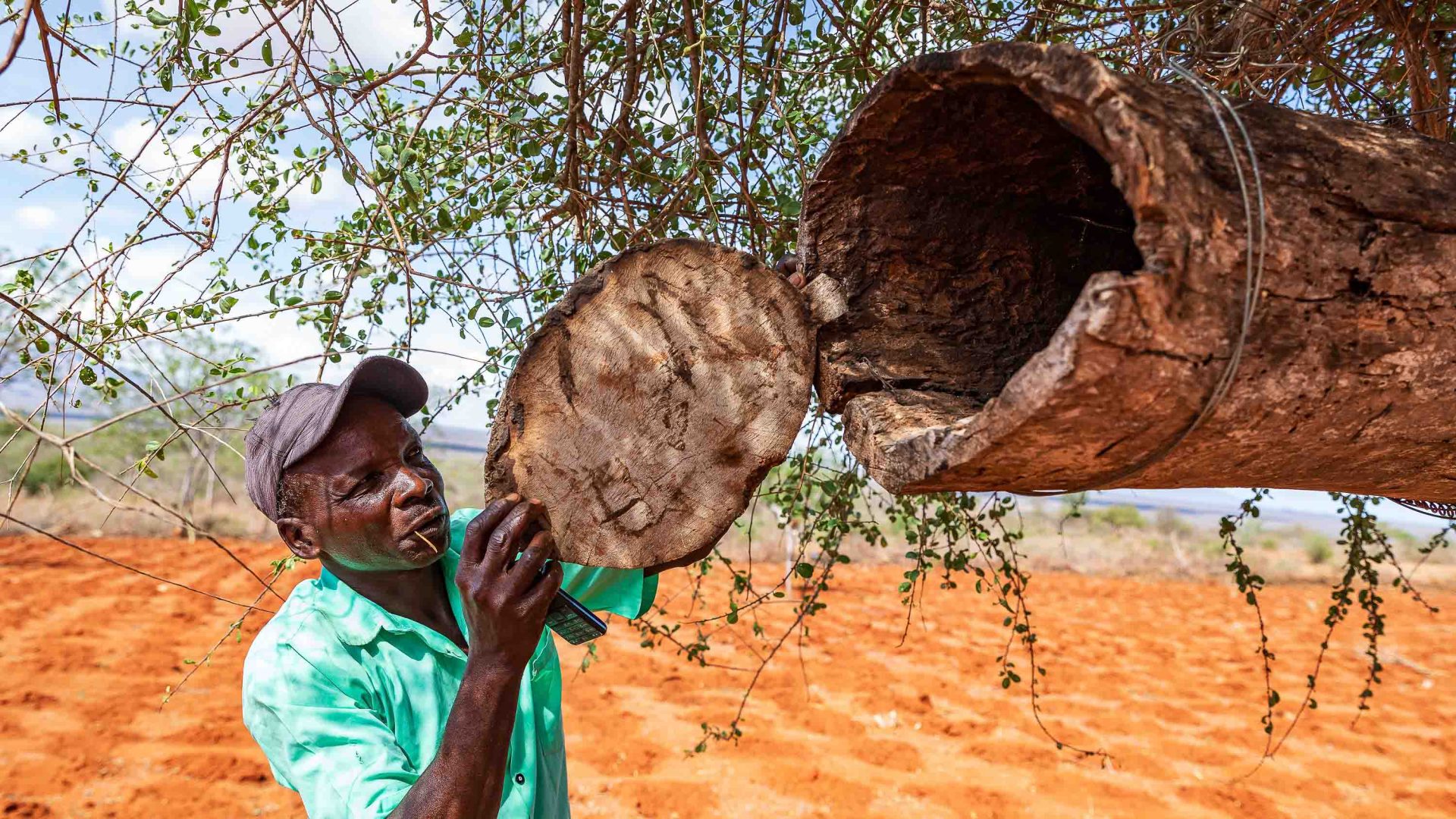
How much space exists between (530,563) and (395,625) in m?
0.46

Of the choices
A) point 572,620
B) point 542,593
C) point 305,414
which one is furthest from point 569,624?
point 305,414

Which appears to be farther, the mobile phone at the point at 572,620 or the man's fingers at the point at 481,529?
the mobile phone at the point at 572,620

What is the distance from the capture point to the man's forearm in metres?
1.36

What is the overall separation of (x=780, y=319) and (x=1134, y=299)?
0.67 m

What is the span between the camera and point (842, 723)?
627cm

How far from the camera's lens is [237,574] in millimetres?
10508

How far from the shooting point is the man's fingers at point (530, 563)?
54.7 inches

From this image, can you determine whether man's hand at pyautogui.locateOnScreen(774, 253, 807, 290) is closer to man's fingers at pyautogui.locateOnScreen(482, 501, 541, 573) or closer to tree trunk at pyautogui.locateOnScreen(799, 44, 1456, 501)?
tree trunk at pyautogui.locateOnScreen(799, 44, 1456, 501)

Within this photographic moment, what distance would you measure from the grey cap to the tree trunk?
784mm

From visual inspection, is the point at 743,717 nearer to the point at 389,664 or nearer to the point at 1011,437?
the point at 389,664

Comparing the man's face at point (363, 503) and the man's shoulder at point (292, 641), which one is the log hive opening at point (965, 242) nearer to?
the man's face at point (363, 503)

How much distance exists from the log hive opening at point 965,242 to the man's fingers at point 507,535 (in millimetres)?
528

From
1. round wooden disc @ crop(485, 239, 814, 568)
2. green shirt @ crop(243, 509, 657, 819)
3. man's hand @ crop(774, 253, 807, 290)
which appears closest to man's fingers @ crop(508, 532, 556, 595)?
round wooden disc @ crop(485, 239, 814, 568)

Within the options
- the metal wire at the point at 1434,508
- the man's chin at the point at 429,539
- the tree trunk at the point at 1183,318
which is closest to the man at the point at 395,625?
the man's chin at the point at 429,539
